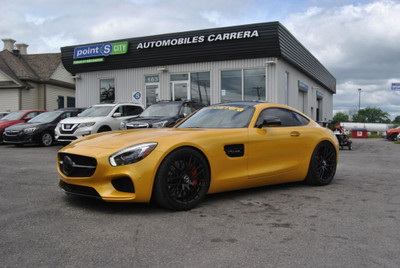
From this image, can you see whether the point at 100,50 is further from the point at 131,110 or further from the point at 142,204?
the point at 142,204

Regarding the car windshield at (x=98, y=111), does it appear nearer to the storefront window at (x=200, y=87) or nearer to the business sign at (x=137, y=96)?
the storefront window at (x=200, y=87)

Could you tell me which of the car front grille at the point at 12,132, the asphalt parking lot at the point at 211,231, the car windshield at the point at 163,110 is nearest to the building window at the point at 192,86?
the car windshield at the point at 163,110

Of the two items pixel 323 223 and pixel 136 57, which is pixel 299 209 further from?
pixel 136 57

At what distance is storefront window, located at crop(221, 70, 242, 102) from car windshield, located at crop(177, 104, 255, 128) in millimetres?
11021

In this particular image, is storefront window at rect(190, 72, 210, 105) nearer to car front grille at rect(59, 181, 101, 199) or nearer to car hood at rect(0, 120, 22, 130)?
car hood at rect(0, 120, 22, 130)

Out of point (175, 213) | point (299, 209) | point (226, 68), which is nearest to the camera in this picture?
point (175, 213)

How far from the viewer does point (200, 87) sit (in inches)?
683

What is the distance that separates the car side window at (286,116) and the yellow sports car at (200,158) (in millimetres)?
20

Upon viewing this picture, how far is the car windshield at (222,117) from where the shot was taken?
5227 mm

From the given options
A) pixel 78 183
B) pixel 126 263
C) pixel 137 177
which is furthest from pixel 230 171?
pixel 126 263

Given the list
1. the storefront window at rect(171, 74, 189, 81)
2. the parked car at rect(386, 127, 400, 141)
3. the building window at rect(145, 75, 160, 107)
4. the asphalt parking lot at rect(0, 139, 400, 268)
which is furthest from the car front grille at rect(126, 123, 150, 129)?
the parked car at rect(386, 127, 400, 141)

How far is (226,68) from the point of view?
16.7 metres

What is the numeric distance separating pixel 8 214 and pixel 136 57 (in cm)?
1505

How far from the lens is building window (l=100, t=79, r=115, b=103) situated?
19688mm
